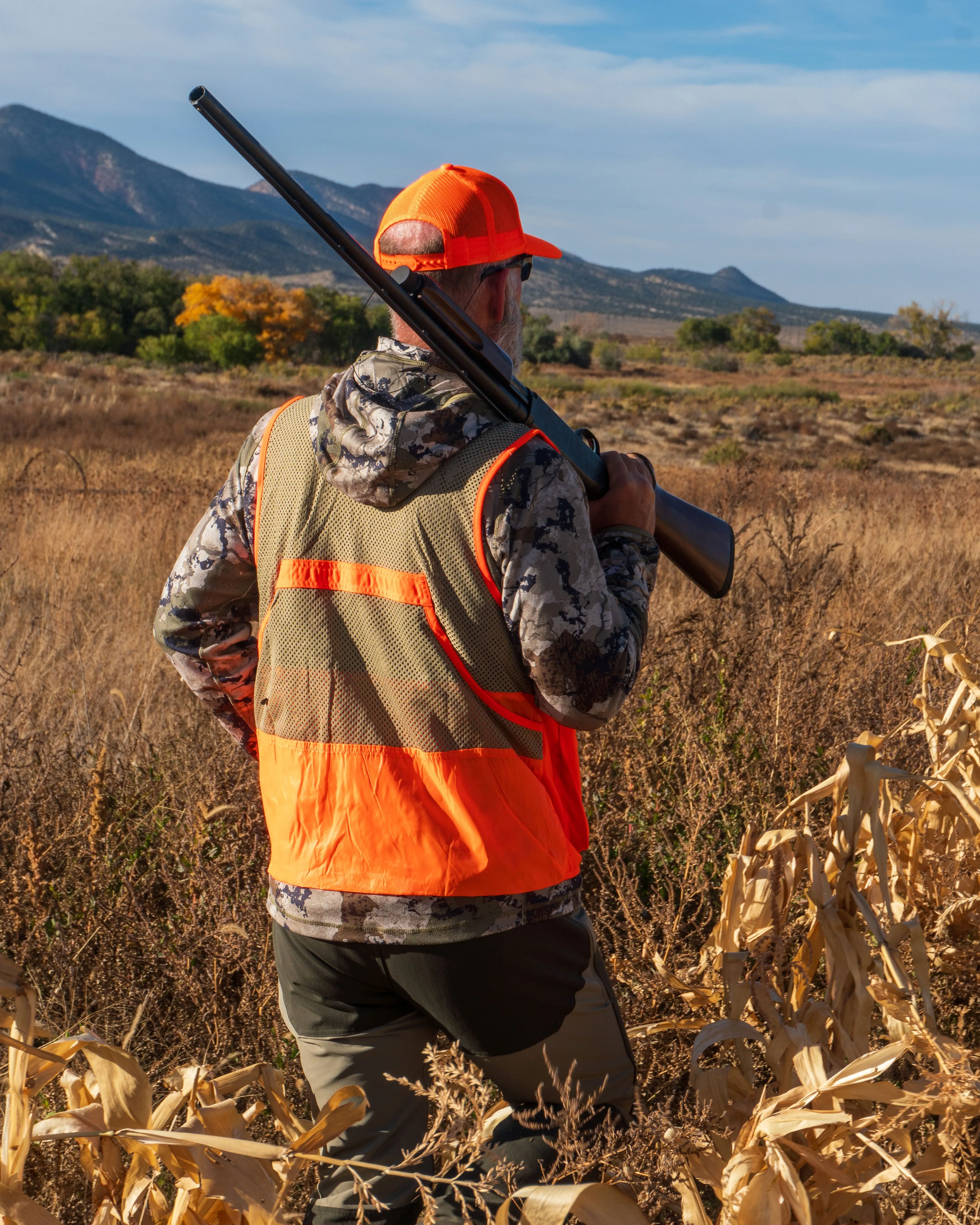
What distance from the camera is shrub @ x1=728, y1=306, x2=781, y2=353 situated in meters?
77.7

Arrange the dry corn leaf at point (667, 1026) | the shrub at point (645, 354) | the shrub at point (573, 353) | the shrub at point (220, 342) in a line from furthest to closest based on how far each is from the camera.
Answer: the shrub at point (645, 354) < the shrub at point (573, 353) < the shrub at point (220, 342) < the dry corn leaf at point (667, 1026)

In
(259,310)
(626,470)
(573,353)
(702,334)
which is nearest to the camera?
(626,470)

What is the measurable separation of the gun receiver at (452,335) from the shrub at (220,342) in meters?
53.3

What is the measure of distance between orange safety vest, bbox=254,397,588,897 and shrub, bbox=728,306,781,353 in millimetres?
76730

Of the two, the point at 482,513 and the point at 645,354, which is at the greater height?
the point at 645,354

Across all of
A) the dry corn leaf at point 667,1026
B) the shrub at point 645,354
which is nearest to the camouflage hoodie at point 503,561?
the dry corn leaf at point 667,1026

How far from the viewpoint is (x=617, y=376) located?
5106 centimetres

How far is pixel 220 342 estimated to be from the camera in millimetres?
53031

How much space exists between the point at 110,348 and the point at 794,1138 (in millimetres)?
59841

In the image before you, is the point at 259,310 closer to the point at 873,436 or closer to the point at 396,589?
the point at 873,436

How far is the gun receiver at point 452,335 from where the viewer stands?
154 cm

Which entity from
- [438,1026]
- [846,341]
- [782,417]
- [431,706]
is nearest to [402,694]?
[431,706]

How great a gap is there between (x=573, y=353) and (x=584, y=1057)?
62.0 meters

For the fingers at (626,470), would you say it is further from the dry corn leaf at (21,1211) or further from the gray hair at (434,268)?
the dry corn leaf at (21,1211)
